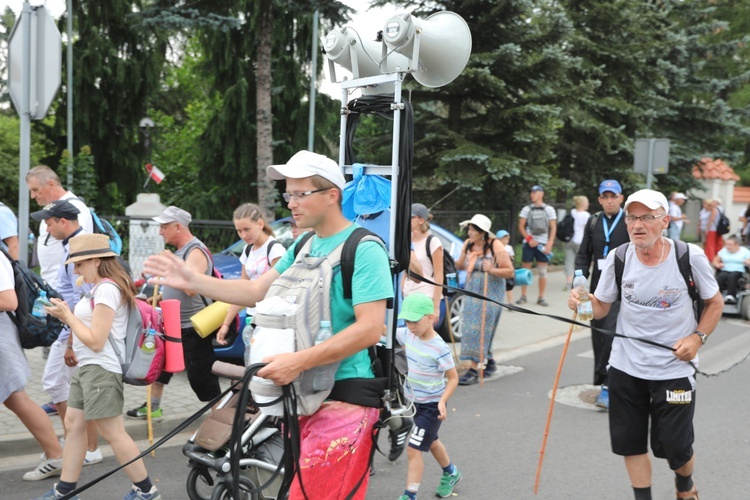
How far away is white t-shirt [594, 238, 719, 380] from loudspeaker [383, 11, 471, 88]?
55.3 inches

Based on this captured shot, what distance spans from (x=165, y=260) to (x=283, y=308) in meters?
0.49

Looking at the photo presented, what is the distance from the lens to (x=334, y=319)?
2.90 m

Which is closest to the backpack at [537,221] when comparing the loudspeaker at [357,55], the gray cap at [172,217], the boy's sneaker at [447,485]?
the gray cap at [172,217]

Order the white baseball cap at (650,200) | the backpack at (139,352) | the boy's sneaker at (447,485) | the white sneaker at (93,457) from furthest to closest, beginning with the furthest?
the white sneaker at (93,457) < the boy's sneaker at (447,485) < the backpack at (139,352) < the white baseball cap at (650,200)

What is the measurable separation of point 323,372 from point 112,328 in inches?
83.7

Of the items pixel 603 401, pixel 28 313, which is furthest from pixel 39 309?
pixel 603 401

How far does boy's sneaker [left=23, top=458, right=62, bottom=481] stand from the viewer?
16.4 feet

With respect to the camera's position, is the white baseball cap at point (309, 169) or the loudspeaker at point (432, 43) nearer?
the white baseball cap at point (309, 169)

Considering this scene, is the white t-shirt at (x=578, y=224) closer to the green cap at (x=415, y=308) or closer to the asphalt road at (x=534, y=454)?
the asphalt road at (x=534, y=454)

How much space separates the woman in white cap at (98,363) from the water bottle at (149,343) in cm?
13

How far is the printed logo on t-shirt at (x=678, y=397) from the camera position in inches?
155

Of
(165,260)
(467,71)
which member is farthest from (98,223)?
(467,71)

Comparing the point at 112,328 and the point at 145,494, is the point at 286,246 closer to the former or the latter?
the point at 112,328

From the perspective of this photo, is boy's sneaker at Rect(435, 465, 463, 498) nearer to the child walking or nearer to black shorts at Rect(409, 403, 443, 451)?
the child walking
